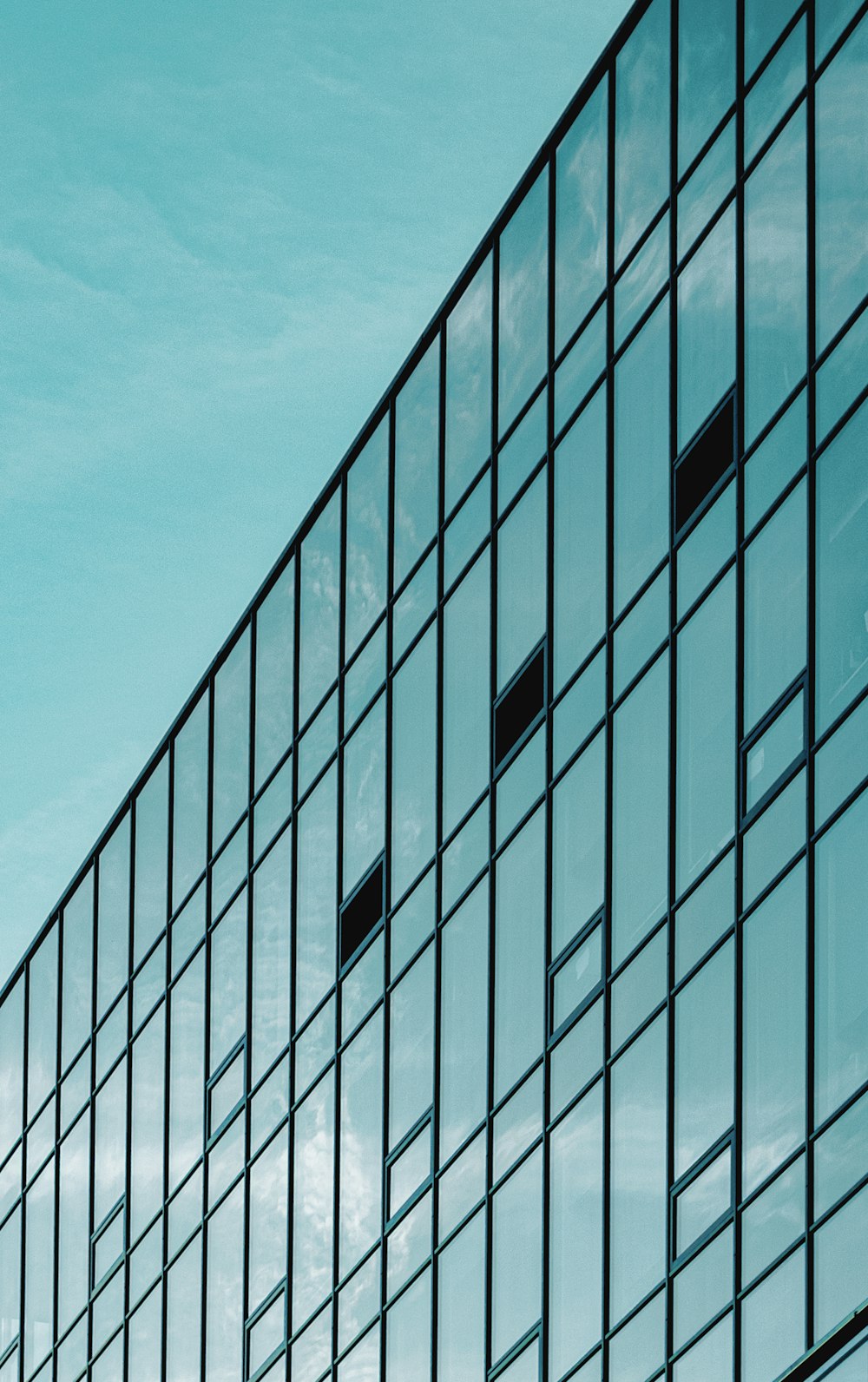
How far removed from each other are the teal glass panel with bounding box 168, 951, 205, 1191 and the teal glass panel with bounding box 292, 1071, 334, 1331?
9.84 ft

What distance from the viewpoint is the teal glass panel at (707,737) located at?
1694cm

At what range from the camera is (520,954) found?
19.7 metres

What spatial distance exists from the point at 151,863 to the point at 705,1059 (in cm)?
1385

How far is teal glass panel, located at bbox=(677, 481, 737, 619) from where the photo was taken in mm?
17438

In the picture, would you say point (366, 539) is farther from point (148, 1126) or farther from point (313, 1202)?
point (148, 1126)

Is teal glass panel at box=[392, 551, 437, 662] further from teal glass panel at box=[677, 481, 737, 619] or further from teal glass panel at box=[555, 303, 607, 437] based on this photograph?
teal glass panel at box=[677, 481, 737, 619]

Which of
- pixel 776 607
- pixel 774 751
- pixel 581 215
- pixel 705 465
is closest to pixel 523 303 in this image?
pixel 581 215

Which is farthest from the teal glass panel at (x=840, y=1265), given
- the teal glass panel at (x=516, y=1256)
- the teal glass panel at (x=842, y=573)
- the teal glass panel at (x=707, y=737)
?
the teal glass panel at (x=516, y=1256)

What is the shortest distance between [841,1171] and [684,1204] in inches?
92.9

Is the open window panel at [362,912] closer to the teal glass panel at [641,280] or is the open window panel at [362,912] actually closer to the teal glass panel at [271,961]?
the teal glass panel at [271,961]

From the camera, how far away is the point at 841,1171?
14.6 meters

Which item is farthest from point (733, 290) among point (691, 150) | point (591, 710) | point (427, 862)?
point (427, 862)

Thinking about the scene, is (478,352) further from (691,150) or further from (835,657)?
(835,657)

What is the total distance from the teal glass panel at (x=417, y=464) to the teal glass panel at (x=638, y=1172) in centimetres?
807
